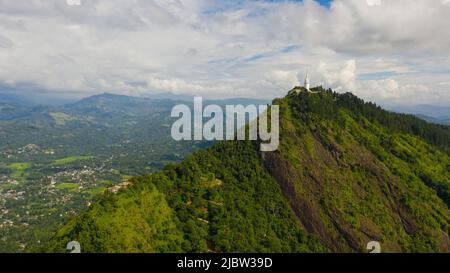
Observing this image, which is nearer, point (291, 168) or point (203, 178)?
point (203, 178)

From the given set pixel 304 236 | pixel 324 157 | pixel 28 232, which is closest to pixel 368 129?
pixel 324 157

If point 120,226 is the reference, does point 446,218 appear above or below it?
below

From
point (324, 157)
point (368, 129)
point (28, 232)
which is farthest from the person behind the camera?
point (28, 232)

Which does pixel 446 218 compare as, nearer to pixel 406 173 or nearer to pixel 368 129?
pixel 406 173
